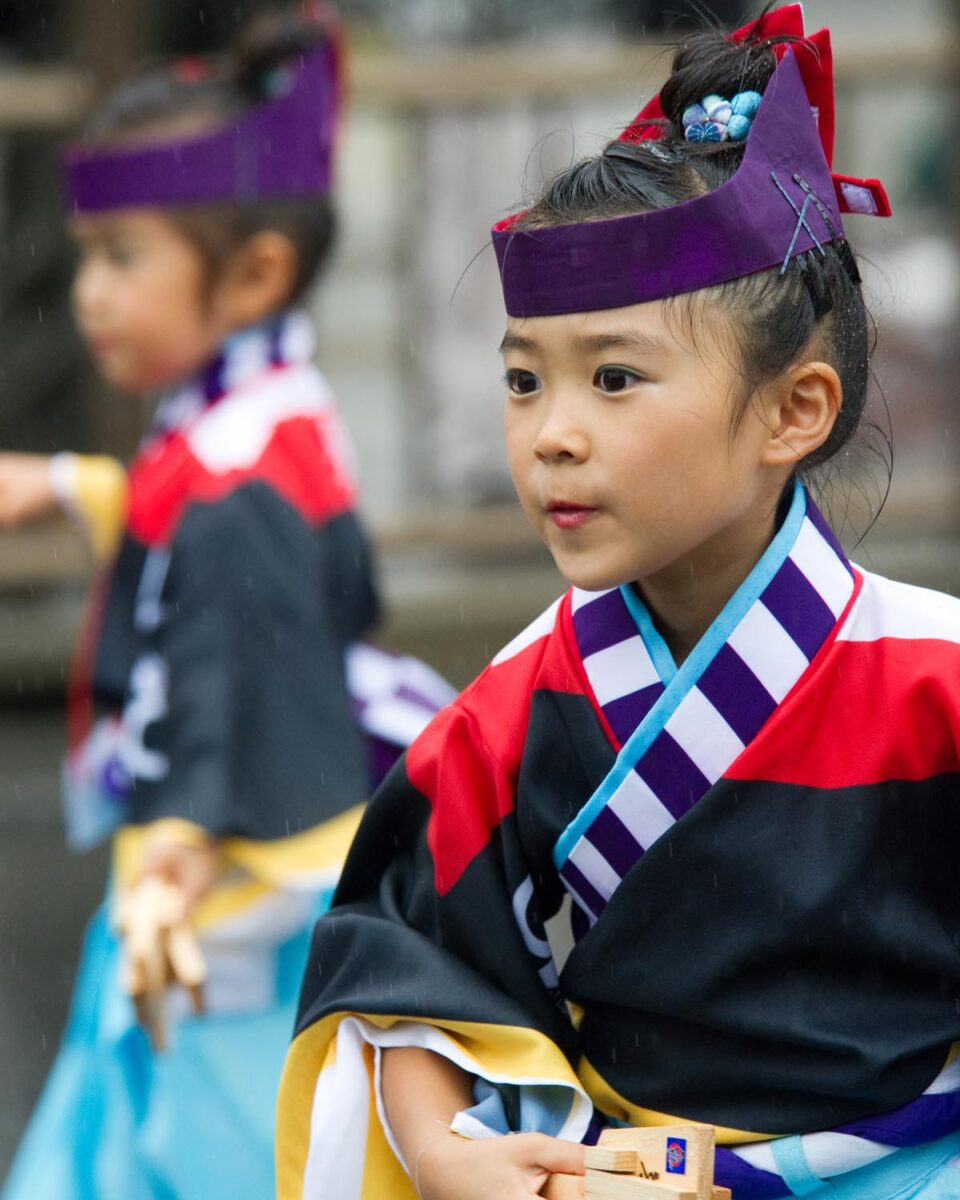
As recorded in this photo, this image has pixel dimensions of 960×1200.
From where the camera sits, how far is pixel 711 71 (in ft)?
6.44

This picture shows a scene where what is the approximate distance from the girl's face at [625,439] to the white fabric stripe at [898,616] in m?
0.16

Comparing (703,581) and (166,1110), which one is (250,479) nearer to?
(166,1110)

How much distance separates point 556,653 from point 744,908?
1.08 ft

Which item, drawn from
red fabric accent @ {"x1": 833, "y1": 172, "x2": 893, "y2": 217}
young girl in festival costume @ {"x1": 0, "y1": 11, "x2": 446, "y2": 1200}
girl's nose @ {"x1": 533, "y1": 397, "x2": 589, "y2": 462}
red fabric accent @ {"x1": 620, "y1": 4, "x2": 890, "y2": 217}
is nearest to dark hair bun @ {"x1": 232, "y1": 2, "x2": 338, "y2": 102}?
young girl in festival costume @ {"x1": 0, "y1": 11, "x2": 446, "y2": 1200}

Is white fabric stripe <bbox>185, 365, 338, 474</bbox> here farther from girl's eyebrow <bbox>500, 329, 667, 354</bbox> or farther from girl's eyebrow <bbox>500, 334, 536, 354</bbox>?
girl's eyebrow <bbox>500, 329, 667, 354</bbox>

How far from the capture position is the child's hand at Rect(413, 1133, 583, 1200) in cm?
176

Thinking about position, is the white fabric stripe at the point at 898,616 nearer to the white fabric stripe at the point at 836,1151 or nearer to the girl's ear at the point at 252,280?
the white fabric stripe at the point at 836,1151

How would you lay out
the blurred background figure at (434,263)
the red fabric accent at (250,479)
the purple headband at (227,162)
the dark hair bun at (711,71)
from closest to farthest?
the dark hair bun at (711,71), the red fabric accent at (250,479), the purple headband at (227,162), the blurred background figure at (434,263)

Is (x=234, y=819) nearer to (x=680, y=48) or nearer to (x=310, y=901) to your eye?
(x=310, y=901)

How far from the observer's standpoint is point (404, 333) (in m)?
6.84

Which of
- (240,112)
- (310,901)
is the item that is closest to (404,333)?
(240,112)

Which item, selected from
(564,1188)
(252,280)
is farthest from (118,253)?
(564,1188)

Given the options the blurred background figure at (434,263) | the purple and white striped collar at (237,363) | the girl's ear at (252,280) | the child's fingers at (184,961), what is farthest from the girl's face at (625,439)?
the blurred background figure at (434,263)

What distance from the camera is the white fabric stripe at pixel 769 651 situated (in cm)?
183
